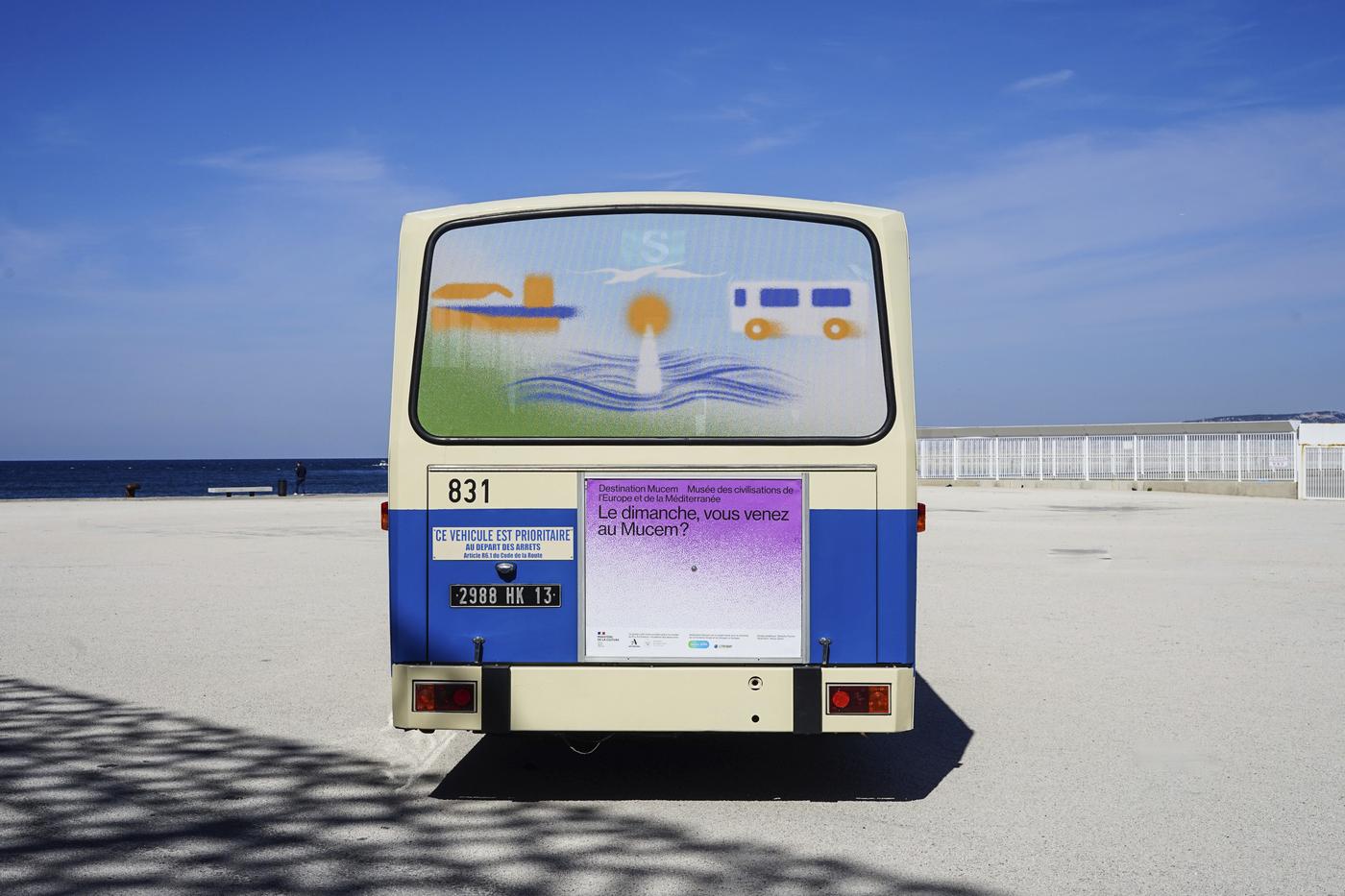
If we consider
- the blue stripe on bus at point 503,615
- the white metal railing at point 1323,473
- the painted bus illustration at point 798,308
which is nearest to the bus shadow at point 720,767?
the blue stripe on bus at point 503,615

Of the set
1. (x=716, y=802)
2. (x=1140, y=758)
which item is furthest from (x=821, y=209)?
(x=1140, y=758)

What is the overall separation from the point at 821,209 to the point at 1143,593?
32.4 feet

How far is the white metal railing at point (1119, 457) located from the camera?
43.3m

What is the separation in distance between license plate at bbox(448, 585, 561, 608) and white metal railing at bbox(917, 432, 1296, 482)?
111ft

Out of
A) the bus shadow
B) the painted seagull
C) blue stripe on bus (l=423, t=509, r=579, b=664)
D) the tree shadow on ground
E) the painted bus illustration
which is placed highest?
the painted seagull

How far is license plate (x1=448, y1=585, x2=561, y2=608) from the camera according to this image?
564cm

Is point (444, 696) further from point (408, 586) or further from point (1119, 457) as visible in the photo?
point (1119, 457)

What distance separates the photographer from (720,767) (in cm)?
676

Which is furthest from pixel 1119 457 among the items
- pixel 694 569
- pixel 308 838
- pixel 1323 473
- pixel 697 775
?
pixel 308 838

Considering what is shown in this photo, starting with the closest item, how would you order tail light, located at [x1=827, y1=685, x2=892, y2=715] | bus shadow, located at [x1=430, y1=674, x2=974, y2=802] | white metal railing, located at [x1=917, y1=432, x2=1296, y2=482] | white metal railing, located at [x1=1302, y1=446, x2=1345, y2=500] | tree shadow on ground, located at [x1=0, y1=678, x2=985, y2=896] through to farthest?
tree shadow on ground, located at [x1=0, y1=678, x2=985, y2=896] → tail light, located at [x1=827, y1=685, x2=892, y2=715] → bus shadow, located at [x1=430, y1=674, x2=974, y2=802] → white metal railing, located at [x1=1302, y1=446, x2=1345, y2=500] → white metal railing, located at [x1=917, y1=432, x2=1296, y2=482]

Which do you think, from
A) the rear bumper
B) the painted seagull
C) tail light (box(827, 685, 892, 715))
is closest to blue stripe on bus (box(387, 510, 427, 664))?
the rear bumper

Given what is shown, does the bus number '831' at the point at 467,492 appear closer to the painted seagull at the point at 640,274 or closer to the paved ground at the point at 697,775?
the painted seagull at the point at 640,274

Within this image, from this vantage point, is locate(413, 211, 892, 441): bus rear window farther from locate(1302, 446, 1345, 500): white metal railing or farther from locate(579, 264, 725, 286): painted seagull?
locate(1302, 446, 1345, 500): white metal railing

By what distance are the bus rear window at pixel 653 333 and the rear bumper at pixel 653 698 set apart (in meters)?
1.01
